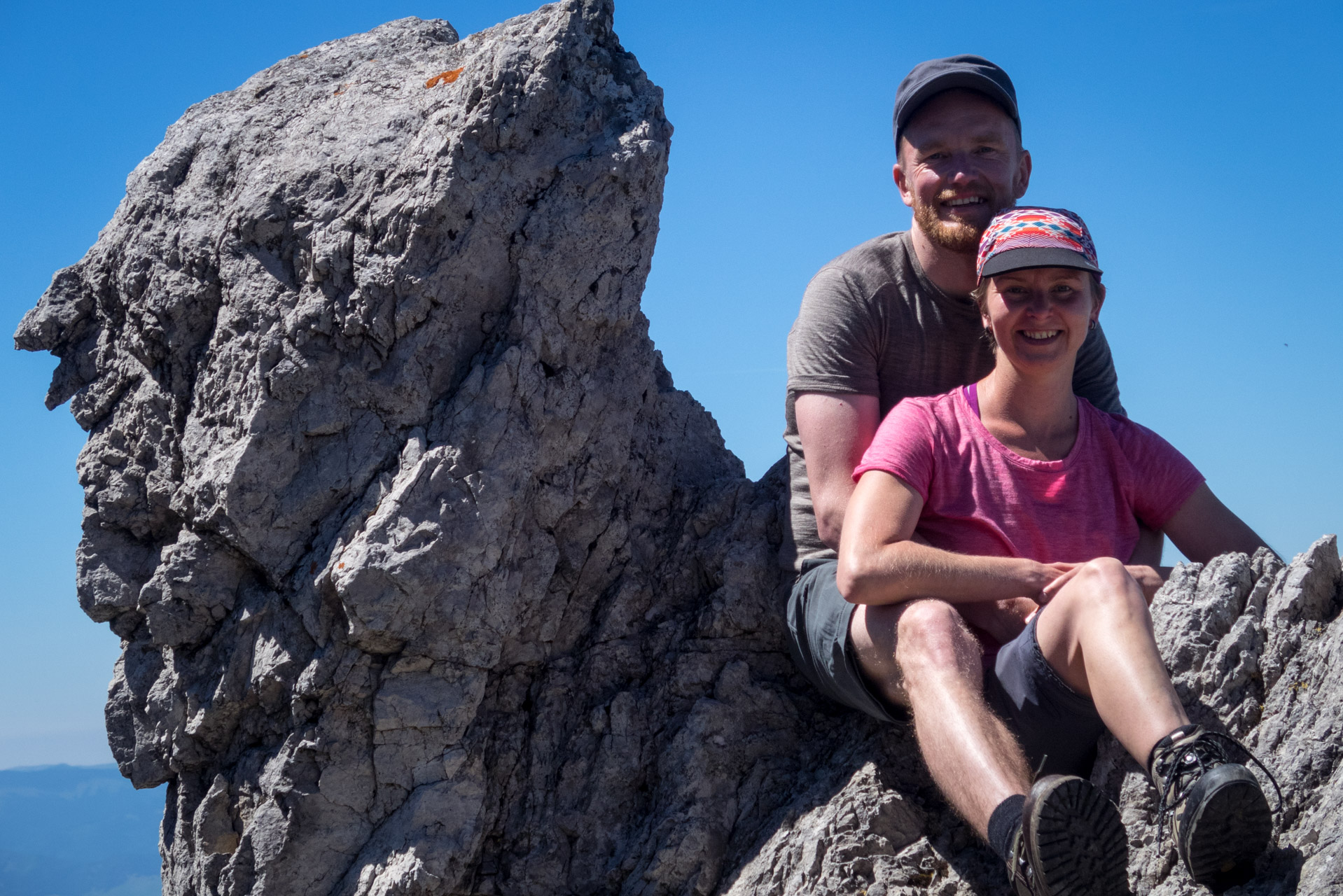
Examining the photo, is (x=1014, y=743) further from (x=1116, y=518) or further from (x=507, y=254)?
(x=507, y=254)

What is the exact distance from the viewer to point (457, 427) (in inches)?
177

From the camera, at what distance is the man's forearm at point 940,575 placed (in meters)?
3.72

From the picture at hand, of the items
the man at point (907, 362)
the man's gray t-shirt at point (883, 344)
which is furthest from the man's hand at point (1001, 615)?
the man's gray t-shirt at point (883, 344)

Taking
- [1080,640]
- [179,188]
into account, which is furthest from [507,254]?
[1080,640]

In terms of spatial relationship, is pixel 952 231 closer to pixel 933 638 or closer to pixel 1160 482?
pixel 1160 482

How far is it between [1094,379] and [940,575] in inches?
66.9

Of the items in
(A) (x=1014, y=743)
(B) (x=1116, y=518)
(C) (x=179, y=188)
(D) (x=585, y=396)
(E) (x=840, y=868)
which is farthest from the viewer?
(C) (x=179, y=188)

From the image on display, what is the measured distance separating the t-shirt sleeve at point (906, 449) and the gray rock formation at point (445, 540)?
0.99 meters

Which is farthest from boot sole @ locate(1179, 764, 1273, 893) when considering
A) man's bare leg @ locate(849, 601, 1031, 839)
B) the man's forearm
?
the man's forearm

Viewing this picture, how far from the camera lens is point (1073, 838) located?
2.95 meters

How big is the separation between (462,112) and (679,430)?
5.78 ft

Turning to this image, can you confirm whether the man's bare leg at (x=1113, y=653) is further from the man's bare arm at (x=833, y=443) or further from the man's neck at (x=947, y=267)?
the man's neck at (x=947, y=267)

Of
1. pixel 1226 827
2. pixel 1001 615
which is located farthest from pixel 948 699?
pixel 1226 827

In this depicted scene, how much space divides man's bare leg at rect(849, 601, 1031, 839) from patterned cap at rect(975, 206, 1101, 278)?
1319mm
